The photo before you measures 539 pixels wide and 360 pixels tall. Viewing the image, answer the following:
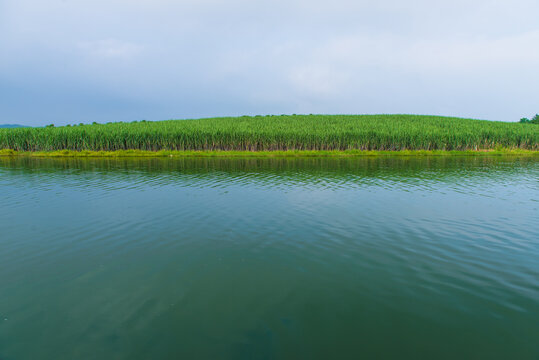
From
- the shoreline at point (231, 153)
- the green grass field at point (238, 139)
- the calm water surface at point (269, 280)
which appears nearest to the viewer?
the calm water surface at point (269, 280)

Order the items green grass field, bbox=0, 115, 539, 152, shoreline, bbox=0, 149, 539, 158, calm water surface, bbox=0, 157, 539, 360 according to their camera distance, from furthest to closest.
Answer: green grass field, bbox=0, 115, 539, 152
shoreline, bbox=0, 149, 539, 158
calm water surface, bbox=0, 157, 539, 360

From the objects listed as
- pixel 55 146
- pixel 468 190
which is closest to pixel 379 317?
pixel 468 190

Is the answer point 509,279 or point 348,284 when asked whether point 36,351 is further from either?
point 509,279

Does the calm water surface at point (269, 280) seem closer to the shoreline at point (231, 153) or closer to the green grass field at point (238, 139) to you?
the shoreline at point (231, 153)

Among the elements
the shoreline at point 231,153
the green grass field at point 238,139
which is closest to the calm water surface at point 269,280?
the shoreline at point 231,153

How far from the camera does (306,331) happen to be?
5.60m

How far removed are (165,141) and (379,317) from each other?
2210 inches

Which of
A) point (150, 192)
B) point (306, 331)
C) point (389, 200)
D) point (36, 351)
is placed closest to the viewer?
point (36, 351)

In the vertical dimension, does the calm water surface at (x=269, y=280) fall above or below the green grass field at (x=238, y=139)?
below

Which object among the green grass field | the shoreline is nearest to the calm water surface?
the shoreline

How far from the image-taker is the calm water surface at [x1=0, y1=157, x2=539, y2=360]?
530 cm

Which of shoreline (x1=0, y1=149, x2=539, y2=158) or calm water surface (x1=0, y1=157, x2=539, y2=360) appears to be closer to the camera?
calm water surface (x1=0, y1=157, x2=539, y2=360)

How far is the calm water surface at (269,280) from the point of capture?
5.30 m

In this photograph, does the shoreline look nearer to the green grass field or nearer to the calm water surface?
the green grass field
